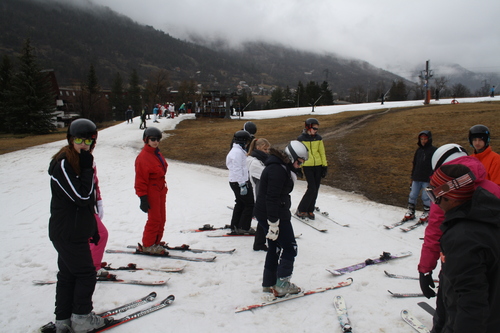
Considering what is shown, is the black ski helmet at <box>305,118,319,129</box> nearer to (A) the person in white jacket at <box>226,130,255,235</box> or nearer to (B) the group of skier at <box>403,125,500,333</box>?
(A) the person in white jacket at <box>226,130,255,235</box>

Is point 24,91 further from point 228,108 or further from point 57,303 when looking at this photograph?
point 57,303

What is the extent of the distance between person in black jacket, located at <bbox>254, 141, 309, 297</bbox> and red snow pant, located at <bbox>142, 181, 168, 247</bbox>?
196 centimetres

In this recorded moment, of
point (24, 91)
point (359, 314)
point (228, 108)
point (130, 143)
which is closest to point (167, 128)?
point (130, 143)

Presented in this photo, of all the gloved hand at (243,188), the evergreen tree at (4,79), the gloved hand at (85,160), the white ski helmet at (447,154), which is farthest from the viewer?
the evergreen tree at (4,79)

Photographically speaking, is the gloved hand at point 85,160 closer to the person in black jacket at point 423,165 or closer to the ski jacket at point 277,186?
the ski jacket at point 277,186

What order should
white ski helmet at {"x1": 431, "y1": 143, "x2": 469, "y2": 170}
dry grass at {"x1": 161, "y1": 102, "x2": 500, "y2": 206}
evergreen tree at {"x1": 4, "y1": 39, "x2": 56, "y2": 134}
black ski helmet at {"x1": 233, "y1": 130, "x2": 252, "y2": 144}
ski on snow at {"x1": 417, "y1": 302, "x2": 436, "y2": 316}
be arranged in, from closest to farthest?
ski on snow at {"x1": 417, "y1": 302, "x2": 436, "y2": 316}, white ski helmet at {"x1": 431, "y1": 143, "x2": 469, "y2": 170}, black ski helmet at {"x1": 233, "y1": 130, "x2": 252, "y2": 144}, dry grass at {"x1": 161, "y1": 102, "x2": 500, "y2": 206}, evergreen tree at {"x1": 4, "y1": 39, "x2": 56, "y2": 134}

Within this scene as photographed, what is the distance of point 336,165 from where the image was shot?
13648 millimetres

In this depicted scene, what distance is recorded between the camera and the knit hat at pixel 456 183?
6.42 ft

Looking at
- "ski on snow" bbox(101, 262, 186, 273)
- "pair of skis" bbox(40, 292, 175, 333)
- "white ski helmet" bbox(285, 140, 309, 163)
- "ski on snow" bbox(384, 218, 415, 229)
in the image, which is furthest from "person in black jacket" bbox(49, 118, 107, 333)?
"ski on snow" bbox(384, 218, 415, 229)

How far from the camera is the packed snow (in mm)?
3510

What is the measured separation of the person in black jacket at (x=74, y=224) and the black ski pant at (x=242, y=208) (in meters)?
3.16

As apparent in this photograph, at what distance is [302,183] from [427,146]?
548cm

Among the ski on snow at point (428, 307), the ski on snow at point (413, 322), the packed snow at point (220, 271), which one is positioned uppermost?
the ski on snow at point (428, 307)

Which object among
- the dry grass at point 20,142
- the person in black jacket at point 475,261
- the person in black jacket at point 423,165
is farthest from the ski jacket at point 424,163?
the dry grass at point 20,142
